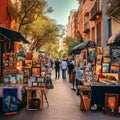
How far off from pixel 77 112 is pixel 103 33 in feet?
61.8

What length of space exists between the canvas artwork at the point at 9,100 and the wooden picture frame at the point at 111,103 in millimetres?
3036

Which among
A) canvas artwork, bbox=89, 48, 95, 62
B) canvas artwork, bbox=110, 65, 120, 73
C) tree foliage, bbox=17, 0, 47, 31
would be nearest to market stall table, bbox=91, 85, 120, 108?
canvas artwork, bbox=110, 65, 120, 73

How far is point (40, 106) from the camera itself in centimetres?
1231

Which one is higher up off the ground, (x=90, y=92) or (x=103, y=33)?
(x=103, y=33)

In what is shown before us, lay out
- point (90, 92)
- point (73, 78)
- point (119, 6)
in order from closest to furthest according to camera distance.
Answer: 1. point (90, 92)
2. point (73, 78)
3. point (119, 6)

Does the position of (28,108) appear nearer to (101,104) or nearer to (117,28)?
(101,104)

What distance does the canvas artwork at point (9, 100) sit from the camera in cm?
1134

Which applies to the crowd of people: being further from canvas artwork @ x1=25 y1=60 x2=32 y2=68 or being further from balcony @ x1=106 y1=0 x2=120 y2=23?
balcony @ x1=106 y1=0 x2=120 y2=23

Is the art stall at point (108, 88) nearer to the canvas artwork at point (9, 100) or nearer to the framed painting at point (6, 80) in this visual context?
the canvas artwork at point (9, 100)

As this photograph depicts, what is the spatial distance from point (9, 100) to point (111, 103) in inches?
133

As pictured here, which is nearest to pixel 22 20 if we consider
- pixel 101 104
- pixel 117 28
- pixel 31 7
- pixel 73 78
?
pixel 31 7

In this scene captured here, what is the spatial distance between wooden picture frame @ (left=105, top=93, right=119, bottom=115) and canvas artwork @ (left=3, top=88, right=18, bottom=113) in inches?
120

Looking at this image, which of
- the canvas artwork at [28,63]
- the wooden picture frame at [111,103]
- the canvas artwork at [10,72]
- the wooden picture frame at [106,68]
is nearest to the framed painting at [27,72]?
the canvas artwork at [28,63]

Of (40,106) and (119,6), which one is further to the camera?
(119,6)
